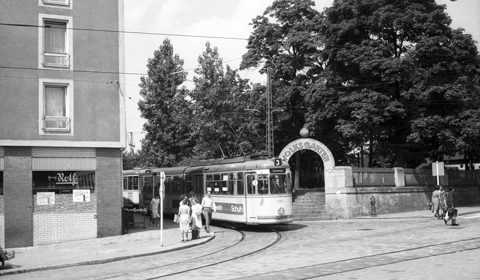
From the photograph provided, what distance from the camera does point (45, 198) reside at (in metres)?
22.0

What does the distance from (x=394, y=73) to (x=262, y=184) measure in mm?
15096

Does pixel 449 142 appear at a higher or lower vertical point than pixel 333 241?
higher

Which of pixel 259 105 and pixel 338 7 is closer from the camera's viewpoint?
pixel 338 7

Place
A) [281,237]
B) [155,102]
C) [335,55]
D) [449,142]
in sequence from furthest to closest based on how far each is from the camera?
[155,102] → [335,55] → [449,142] → [281,237]

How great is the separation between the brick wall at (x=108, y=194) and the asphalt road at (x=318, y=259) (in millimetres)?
4442

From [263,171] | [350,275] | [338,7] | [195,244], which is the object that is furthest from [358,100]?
[350,275]

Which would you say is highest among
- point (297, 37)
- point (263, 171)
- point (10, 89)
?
point (297, 37)

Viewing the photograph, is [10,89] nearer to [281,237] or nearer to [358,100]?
[281,237]

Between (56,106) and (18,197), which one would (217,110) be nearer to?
(56,106)

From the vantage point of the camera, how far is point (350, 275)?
11.9m

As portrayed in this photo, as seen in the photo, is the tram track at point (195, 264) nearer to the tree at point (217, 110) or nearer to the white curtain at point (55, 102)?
the white curtain at point (55, 102)

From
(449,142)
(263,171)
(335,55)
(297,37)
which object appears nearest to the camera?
(263,171)

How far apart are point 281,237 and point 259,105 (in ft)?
70.7

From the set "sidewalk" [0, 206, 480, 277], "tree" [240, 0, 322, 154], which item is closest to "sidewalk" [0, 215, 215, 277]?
"sidewalk" [0, 206, 480, 277]
